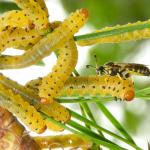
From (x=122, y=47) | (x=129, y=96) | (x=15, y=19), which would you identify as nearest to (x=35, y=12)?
(x=15, y=19)

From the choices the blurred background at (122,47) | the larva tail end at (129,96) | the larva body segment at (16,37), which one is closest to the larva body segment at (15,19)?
the larva body segment at (16,37)

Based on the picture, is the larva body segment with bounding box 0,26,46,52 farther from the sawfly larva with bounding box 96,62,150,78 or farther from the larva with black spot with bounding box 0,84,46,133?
the sawfly larva with bounding box 96,62,150,78

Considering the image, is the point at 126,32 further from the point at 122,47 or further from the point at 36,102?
the point at 122,47

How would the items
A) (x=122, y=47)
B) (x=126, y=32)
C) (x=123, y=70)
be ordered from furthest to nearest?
(x=122, y=47) → (x=123, y=70) → (x=126, y=32)

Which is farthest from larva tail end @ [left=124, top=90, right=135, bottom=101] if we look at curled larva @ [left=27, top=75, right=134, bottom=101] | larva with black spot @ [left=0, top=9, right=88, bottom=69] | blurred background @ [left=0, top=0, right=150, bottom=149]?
blurred background @ [left=0, top=0, right=150, bottom=149]


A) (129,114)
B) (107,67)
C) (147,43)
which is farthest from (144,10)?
(107,67)

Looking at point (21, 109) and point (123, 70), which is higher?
point (123, 70)

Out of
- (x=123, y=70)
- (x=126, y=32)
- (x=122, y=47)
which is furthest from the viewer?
(x=122, y=47)
